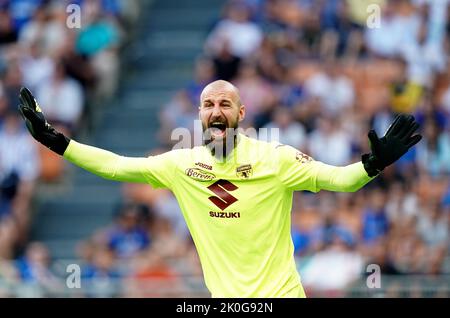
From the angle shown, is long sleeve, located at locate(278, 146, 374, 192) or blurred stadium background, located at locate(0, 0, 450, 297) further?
blurred stadium background, located at locate(0, 0, 450, 297)

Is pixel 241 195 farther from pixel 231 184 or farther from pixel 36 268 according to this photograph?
pixel 36 268

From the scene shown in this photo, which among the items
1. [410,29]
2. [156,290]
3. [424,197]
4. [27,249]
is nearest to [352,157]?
[424,197]

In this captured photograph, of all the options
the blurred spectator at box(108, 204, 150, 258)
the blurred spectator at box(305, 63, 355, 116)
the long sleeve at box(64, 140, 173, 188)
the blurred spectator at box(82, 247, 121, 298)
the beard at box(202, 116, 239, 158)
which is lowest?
the blurred spectator at box(82, 247, 121, 298)

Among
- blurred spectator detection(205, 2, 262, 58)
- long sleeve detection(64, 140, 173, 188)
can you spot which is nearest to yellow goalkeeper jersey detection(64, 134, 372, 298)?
long sleeve detection(64, 140, 173, 188)

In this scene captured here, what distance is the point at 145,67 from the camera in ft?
71.2

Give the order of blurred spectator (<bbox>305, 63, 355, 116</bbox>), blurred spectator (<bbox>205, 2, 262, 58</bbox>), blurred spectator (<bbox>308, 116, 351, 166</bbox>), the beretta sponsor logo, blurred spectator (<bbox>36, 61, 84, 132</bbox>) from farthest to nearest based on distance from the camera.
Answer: blurred spectator (<bbox>36, 61, 84, 132</bbox>), blurred spectator (<bbox>205, 2, 262, 58</bbox>), blurred spectator (<bbox>305, 63, 355, 116</bbox>), blurred spectator (<bbox>308, 116, 351, 166</bbox>), the beretta sponsor logo

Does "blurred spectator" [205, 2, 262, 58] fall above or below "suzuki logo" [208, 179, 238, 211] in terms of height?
above

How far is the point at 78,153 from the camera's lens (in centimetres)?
Answer: 909

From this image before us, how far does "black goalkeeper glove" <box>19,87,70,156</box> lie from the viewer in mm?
8945

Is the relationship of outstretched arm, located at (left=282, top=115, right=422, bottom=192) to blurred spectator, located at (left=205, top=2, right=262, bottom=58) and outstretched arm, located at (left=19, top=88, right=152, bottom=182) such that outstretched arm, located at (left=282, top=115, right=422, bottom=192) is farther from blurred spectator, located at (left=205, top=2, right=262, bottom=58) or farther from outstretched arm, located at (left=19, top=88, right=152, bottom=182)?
blurred spectator, located at (left=205, top=2, right=262, bottom=58)

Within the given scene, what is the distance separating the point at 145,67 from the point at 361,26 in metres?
4.68

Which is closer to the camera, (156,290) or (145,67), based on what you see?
(156,290)

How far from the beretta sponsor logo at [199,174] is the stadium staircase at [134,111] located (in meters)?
9.18

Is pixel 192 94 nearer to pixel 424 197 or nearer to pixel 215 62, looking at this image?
pixel 215 62
